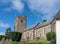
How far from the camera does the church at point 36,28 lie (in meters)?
55.0

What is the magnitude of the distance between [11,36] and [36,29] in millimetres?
14659

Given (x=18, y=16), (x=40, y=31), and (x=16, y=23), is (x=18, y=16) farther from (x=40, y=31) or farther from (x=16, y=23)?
(x=40, y=31)

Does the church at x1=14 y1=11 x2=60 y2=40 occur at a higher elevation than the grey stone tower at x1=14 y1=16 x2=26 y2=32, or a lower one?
lower

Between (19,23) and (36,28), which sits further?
(19,23)

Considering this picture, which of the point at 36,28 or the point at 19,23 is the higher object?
the point at 19,23

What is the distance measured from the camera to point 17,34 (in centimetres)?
5656

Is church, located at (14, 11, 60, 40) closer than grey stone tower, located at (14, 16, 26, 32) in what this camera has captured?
Yes

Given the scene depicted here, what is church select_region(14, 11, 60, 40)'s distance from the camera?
55.0 m

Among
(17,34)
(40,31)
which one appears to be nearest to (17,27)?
(40,31)

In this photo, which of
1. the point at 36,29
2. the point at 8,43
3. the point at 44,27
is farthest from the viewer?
the point at 36,29

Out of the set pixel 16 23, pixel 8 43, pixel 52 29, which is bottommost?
pixel 8 43

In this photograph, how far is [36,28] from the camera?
68438 millimetres

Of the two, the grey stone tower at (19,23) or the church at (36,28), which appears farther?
the grey stone tower at (19,23)

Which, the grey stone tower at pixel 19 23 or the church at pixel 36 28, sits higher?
the grey stone tower at pixel 19 23
